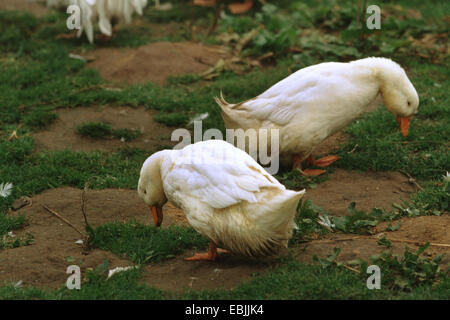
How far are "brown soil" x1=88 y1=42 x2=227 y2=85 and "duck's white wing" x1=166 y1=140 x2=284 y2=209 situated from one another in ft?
11.6

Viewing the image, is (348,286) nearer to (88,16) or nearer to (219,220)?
(219,220)

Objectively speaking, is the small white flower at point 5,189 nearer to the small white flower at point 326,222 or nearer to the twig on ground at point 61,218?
the twig on ground at point 61,218

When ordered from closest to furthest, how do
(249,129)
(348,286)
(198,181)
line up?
(348,286)
(198,181)
(249,129)

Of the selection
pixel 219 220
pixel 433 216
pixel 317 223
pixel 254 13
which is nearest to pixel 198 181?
pixel 219 220

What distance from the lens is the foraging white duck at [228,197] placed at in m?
3.74

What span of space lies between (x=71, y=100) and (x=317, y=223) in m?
Answer: 3.61

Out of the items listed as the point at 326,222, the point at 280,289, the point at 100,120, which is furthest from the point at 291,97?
the point at 100,120

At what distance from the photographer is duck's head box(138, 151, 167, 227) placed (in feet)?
14.5

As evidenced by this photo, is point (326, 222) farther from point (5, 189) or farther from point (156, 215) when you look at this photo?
point (5, 189)

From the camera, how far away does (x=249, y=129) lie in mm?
5438

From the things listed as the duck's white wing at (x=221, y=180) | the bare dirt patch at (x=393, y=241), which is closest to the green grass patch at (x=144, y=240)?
the duck's white wing at (x=221, y=180)

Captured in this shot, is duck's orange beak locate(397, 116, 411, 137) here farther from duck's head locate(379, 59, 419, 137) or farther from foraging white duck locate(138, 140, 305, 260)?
foraging white duck locate(138, 140, 305, 260)

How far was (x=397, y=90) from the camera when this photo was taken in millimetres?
5422

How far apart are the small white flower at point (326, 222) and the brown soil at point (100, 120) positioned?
214 centimetres
